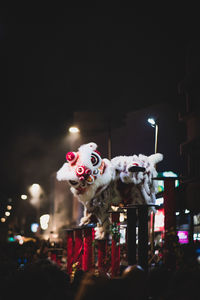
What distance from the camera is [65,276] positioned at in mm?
6516

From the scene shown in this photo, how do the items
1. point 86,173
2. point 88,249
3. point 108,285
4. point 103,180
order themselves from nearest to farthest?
1. point 108,285
2. point 86,173
3. point 103,180
4. point 88,249

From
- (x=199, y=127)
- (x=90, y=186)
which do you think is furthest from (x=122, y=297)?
(x=199, y=127)

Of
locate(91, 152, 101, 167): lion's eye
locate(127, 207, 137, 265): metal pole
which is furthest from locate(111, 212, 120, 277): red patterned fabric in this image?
locate(127, 207, 137, 265): metal pole

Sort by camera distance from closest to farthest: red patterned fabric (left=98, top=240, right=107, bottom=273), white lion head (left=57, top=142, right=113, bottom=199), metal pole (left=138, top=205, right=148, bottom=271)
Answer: metal pole (left=138, top=205, right=148, bottom=271)
white lion head (left=57, top=142, right=113, bottom=199)
red patterned fabric (left=98, top=240, right=107, bottom=273)

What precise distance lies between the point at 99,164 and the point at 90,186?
2.66ft

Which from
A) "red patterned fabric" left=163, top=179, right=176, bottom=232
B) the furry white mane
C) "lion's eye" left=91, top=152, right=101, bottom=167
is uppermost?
"lion's eye" left=91, top=152, right=101, bottom=167

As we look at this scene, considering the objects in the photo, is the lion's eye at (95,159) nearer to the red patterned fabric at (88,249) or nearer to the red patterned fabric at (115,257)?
the red patterned fabric at (115,257)

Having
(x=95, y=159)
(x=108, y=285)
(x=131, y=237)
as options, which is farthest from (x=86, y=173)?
(x=108, y=285)

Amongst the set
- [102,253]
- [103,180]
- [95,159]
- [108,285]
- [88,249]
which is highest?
[95,159]

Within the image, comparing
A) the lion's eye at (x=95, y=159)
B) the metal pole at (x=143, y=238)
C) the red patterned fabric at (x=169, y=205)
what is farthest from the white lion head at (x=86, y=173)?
the red patterned fabric at (x=169, y=205)

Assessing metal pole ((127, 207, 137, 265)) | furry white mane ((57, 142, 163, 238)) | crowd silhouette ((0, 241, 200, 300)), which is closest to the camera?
crowd silhouette ((0, 241, 200, 300))

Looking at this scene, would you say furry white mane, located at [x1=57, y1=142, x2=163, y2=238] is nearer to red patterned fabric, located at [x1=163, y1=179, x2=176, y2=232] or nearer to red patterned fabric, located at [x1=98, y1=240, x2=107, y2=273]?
red patterned fabric, located at [x1=98, y1=240, x2=107, y2=273]

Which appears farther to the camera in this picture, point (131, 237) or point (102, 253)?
point (102, 253)

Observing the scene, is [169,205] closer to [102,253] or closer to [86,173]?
[86,173]
